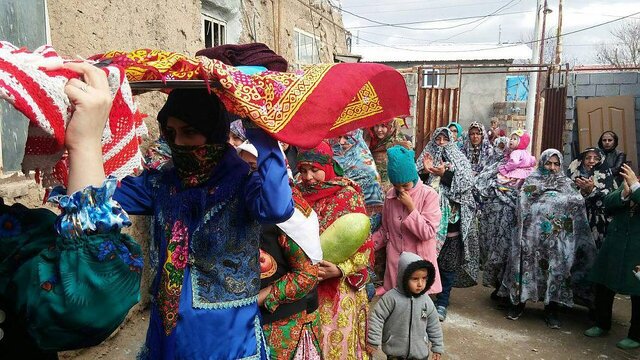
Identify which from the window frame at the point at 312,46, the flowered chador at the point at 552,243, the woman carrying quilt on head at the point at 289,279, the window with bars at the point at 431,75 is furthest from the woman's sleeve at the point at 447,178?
the window with bars at the point at 431,75

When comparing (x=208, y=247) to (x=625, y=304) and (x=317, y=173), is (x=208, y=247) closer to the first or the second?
(x=317, y=173)

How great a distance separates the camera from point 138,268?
112 centimetres

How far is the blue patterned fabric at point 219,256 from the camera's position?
5.57ft

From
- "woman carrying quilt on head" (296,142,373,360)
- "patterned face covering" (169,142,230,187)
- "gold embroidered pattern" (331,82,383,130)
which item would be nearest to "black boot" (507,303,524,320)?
"woman carrying quilt on head" (296,142,373,360)

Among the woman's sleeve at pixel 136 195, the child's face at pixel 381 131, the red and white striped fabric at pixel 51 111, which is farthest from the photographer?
the child's face at pixel 381 131

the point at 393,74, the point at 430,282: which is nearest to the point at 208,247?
the point at 393,74

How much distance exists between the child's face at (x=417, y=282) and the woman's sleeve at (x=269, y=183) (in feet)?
6.87

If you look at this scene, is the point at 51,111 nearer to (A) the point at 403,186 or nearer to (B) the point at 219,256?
(B) the point at 219,256

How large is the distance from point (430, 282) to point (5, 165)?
291 centimetres

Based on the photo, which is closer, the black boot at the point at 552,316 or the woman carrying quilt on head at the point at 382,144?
the black boot at the point at 552,316

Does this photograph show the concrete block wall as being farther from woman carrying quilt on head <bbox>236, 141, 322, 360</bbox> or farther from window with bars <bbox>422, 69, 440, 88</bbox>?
woman carrying quilt on head <bbox>236, 141, 322, 360</bbox>

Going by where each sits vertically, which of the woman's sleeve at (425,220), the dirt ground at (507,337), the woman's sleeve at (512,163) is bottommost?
the dirt ground at (507,337)

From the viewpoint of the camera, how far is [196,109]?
68.6 inches

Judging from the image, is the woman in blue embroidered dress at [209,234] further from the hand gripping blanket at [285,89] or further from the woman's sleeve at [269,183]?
the hand gripping blanket at [285,89]
